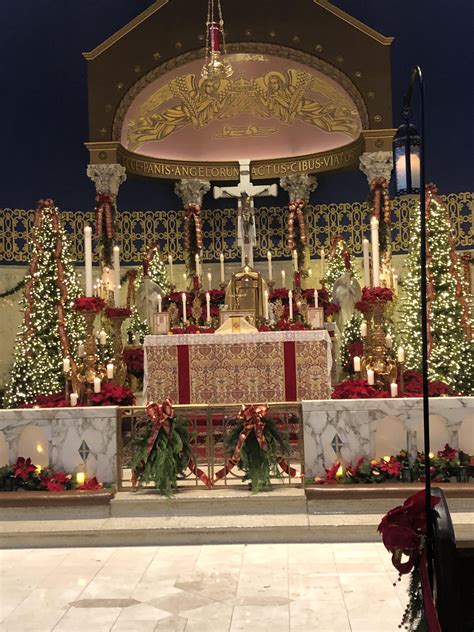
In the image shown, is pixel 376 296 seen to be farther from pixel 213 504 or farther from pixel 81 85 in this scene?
pixel 81 85

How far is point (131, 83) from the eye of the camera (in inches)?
760

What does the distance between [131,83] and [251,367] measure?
9.32 meters

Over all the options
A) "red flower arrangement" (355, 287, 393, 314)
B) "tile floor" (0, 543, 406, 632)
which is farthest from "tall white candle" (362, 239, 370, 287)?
"tile floor" (0, 543, 406, 632)

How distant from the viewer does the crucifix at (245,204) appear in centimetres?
1764

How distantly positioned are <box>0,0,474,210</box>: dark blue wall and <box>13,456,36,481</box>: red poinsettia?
39.6ft

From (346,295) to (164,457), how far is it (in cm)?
975

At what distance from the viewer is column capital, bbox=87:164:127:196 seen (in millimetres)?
18844

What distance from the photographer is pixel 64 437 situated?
29.5ft

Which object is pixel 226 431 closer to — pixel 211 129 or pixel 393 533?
pixel 393 533

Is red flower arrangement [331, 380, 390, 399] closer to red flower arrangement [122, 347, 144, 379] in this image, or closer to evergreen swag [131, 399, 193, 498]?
evergreen swag [131, 399, 193, 498]

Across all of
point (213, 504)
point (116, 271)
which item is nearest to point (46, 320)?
point (116, 271)

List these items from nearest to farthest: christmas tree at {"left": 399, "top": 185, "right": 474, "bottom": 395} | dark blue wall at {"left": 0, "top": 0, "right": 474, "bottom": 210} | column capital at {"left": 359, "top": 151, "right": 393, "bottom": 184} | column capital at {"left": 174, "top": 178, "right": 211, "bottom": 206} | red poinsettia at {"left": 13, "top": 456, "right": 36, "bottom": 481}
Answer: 1. red poinsettia at {"left": 13, "top": 456, "right": 36, "bottom": 481}
2. christmas tree at {"left": 399, "top": 185, "right": 474, "bottom": 395}
3. column capital at {"left": 359, "top": 151, "right": 393, "bottom": 184}
4. dark blue wall at {"left": 0, "top": 0, "right": 474, "bottom": 210}
5. column capital at {"left": 174, "top": 178, "right": 211, "bottom": 206}

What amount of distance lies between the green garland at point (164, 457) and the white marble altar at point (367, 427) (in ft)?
4.07

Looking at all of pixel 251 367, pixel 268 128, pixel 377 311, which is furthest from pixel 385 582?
pixel 268 128
